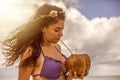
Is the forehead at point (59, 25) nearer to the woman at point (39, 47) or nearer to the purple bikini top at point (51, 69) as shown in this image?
the woman at point (39, 47)

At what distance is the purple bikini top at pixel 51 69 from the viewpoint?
1.93m

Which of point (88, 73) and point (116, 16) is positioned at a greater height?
point (116, 16)

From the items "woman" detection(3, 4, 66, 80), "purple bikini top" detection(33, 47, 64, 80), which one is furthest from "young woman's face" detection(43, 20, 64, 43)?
"purple bikini top" detection(33, 47, 64, 80)

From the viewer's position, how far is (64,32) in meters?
2.09

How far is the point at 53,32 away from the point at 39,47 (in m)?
0.14

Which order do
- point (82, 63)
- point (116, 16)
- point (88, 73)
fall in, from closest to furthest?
1. point (82, 63)
2. point (88, 73)
3. point (116, 16)

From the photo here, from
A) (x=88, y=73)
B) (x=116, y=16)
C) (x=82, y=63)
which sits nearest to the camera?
(x=82, y=63)

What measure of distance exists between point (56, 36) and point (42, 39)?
10 centimetres

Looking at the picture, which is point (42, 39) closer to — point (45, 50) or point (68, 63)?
point (45, 50)

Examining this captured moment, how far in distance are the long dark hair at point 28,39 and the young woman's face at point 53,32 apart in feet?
0.09

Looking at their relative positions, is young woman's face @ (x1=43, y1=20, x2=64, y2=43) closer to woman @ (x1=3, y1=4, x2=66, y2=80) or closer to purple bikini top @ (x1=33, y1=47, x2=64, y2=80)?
woman @ (x1=3, y1=4, x2=66, y2=80)

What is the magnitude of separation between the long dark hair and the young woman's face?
28mm

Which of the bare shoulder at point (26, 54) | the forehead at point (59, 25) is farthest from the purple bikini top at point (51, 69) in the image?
the forehead at point (59, 25)

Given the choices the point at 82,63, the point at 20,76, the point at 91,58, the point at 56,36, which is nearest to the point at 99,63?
the point at 91,58
